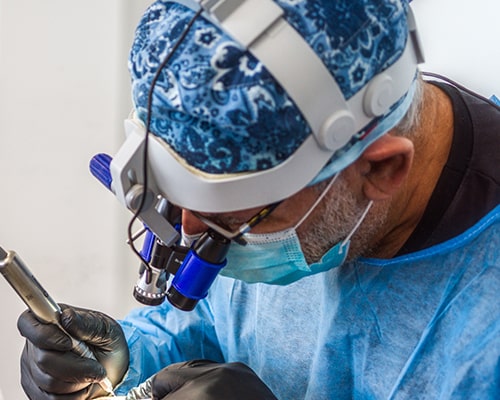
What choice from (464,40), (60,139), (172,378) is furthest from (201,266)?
(60,139)

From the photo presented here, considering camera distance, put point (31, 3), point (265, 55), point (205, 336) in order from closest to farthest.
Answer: point (265, 55) → point (205, 336) → point (31, 3)

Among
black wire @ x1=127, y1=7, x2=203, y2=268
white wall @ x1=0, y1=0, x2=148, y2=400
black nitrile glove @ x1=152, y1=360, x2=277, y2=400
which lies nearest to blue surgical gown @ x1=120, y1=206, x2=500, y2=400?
black nitrile glove @ x1=152, y1=360, x2=277, y2=400

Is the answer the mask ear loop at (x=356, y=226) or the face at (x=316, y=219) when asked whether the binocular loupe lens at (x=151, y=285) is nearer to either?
the face at (x=316, y=219)

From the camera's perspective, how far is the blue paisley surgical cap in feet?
2.18

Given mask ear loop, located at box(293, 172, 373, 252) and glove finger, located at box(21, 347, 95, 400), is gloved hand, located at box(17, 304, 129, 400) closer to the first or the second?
glove finger, located at box(21, 347, 95, 400)

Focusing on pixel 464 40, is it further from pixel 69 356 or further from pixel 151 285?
pixel 69 356

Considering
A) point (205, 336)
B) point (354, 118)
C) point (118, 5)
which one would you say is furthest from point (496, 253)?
point (118, 5)

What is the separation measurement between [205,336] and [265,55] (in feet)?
2.41

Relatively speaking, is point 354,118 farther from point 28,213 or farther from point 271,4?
point 28,213

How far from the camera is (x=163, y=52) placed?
692 mm

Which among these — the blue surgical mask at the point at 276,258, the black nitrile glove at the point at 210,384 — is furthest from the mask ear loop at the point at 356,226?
the black nitrile glove at the point at 210,384

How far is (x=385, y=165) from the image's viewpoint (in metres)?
0.81

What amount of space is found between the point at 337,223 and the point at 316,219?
3cm

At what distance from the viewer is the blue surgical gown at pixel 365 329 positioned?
0.82 meters
